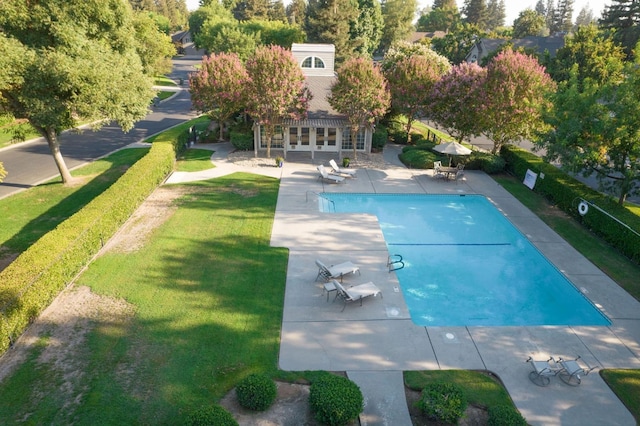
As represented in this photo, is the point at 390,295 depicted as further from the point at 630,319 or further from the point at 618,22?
the point at 618,22

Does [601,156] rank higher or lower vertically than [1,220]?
higher

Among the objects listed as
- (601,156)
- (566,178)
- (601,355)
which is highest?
(601,156)

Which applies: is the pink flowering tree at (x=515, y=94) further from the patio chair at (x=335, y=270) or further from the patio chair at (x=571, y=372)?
the patio chair at (x=571, y=372)

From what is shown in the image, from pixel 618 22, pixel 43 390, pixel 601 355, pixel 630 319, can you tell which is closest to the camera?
pixel 43 390

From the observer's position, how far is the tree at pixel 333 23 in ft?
201

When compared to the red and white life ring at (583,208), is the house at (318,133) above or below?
above

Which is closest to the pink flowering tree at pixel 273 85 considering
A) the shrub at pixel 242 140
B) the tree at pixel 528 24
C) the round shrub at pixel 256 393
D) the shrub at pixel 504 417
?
the shrub at pixel 242 140

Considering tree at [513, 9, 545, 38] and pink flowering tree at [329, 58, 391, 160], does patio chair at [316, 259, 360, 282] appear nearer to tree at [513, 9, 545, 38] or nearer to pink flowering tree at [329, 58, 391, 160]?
pink flowering tree at [329, 58, 391, 160]

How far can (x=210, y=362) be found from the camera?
10500 millimetres

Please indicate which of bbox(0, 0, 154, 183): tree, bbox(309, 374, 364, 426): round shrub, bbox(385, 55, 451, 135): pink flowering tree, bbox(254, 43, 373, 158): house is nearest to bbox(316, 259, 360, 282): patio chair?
bbox(309, 374, 364, 426): round shrub

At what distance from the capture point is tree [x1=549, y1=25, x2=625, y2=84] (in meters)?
37.9

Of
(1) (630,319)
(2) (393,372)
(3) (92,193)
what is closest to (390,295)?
(2) (393,372)

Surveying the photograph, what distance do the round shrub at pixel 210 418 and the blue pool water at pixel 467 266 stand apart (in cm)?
682

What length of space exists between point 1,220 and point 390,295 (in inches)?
712
